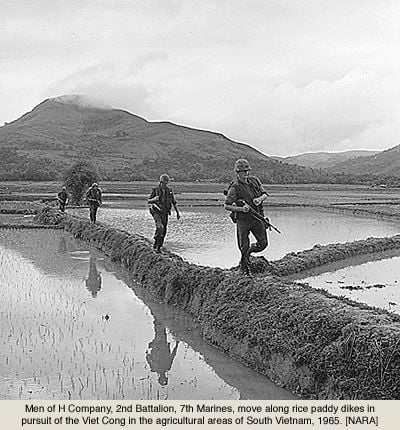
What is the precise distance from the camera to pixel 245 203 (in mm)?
9070

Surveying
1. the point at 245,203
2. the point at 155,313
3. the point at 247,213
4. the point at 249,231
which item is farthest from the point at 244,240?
the point at 155,313

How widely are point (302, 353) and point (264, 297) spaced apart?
5.93 ft

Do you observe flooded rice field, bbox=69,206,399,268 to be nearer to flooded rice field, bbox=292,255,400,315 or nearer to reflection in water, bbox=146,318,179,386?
flooded rice field, bbox=292,255,400,315

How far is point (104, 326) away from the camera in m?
9.37

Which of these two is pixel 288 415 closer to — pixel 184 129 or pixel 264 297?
pixel 264 297

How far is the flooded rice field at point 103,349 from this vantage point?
22.0 feet

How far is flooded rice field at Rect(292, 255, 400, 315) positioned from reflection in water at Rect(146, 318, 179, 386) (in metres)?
3.48

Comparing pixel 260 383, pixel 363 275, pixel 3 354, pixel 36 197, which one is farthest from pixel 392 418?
pixel 36 197

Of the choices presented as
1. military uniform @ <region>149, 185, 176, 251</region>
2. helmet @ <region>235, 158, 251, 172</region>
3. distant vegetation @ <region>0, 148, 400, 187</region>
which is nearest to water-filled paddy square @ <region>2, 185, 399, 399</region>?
military uniform @ <region>149, 185, 176, 251</region>

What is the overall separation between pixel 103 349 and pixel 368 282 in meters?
6.87

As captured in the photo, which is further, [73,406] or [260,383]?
[260,383]

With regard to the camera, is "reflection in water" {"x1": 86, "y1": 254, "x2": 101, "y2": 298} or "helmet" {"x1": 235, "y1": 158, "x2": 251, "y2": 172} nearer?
"helmet" {"x1": 235, "y1": 158, "x2": 251, "y2": 172}

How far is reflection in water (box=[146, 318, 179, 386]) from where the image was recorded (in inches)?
293

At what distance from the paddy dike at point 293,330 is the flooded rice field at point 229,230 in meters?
4.64
